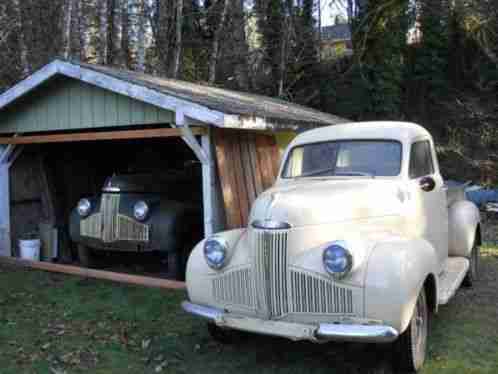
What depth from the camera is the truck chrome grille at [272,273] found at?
394cm

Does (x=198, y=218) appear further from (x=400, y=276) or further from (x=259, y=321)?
(x=400, y=276)

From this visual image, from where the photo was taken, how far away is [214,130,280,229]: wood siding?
6.61m

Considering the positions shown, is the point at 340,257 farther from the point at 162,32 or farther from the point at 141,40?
the point at 162,32

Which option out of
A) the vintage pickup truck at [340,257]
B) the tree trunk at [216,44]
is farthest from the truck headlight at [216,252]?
the tree trunk at [216,44]

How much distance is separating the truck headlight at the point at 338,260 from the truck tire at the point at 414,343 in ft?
2.35

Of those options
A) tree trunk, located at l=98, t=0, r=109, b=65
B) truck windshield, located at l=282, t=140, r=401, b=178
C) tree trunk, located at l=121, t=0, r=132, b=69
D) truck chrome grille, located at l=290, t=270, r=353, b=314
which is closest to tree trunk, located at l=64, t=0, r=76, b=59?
tree trunk, located at l=98, t=0, r=109, b=65

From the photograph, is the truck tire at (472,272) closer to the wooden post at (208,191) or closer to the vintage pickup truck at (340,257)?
the vintage pickup truck at (340,257)

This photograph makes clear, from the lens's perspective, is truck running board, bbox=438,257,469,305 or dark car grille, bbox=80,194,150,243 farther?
dark car grille, bbox=80,194,150,243

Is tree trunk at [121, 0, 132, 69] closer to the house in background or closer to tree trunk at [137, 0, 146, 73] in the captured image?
tree trunk at [137, 0, 146, 73]

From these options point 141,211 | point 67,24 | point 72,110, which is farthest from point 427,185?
point 67,24

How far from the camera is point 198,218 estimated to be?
296 inches

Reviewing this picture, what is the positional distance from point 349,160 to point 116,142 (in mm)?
6180

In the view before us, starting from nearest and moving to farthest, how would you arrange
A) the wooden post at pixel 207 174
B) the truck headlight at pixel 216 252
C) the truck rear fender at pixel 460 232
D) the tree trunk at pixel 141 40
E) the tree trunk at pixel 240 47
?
the truck headlight at pixel 216 252 → the truck rear fender at pixel 460 232 → the wooden post at pixel 207 174 → the tree trunk at pixel 141 40 → the tree trunk at pixel 240 47

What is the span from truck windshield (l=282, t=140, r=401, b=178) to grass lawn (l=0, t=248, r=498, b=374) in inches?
64.6
